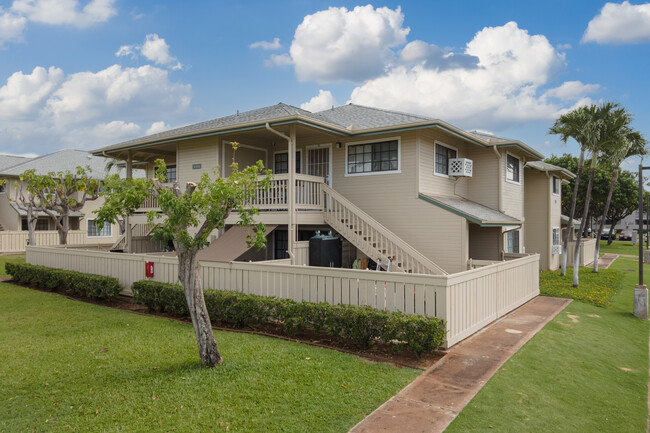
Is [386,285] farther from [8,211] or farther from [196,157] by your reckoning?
[8,211]

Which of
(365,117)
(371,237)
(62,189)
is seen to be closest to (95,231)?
(62,189)

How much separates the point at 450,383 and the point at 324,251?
6.95m

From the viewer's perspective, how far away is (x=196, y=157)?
1553 centimetres

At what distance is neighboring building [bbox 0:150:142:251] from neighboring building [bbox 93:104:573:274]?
1751 centimetres

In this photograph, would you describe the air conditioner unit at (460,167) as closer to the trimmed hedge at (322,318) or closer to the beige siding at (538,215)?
the beige siding at (538,215)

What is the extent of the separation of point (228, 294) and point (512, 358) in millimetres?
5607

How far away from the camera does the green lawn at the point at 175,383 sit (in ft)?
16.1

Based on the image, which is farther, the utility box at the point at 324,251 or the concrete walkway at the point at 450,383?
the utility box at the point at 324,251

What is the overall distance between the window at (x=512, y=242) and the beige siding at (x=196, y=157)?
38.5 feet

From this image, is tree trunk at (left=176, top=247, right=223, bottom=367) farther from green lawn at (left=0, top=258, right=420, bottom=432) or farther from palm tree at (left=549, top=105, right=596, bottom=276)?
palm tree at (left=549, top=105, right=596, bottom=276)

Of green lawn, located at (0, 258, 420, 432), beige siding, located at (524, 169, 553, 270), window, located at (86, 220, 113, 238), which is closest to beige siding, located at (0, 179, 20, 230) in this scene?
window, located at (86, 220, 113, 238)

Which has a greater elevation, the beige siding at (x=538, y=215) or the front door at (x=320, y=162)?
the front door at (x=320, y=162)

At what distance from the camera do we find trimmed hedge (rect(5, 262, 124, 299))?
11.9 metres

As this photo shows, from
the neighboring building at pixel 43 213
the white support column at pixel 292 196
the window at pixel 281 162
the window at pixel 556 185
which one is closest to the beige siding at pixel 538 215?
the window at pixel 556 185
